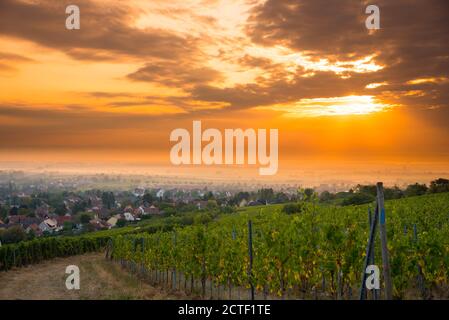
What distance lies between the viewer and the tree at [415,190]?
6852 cm

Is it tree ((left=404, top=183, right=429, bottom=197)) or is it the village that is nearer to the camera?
the village

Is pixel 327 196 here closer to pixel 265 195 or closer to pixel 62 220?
pixel 265 195


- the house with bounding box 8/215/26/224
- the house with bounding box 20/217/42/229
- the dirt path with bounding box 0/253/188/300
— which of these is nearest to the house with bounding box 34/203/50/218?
the house with bounding box 20/217/42/229

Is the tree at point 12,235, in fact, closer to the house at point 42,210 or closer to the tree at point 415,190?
the house at point 42,210

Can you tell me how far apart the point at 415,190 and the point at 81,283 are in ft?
210

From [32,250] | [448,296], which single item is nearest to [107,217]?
[32,250]

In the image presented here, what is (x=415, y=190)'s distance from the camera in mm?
69625

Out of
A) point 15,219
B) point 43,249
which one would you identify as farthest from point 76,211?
point 43,249

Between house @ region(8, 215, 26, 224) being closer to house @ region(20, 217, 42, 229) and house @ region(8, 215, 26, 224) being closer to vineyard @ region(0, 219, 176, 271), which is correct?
house @ region(20, 217, 42, 229)

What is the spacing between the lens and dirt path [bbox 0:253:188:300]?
16078 millimetres

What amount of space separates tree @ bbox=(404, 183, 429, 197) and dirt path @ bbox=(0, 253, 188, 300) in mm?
56485
